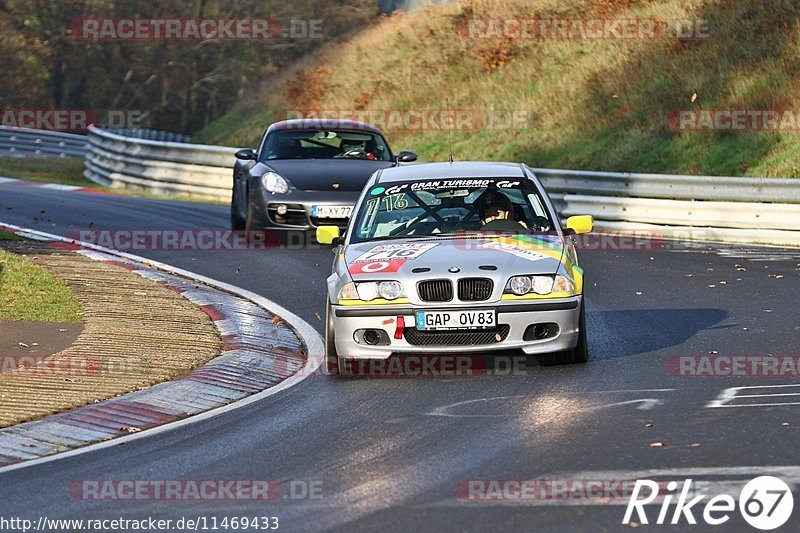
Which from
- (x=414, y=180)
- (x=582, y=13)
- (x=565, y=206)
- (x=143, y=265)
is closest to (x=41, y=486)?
(x=414, y=180)

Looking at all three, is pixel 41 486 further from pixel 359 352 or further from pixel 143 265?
pixel 143 265

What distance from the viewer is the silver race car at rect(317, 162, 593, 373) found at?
9766 mm

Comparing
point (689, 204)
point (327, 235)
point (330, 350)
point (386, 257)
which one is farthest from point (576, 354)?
→ point (689, 204)

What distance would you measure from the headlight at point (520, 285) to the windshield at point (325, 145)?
9052 millimetres

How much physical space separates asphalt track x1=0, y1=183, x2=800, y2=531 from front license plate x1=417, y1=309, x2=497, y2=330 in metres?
0.38

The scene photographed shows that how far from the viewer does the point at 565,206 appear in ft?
72.7

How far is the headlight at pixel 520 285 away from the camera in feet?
32.3

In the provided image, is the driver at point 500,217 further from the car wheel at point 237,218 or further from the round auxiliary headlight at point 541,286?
the car wheel at point 237,218

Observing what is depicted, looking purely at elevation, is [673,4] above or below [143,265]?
above

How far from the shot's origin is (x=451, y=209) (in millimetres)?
11078

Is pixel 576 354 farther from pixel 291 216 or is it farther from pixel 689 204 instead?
pixel 689 204

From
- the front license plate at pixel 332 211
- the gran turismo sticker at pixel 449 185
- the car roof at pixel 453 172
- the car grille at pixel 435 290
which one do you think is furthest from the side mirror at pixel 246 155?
the car grille at pixel 435 290

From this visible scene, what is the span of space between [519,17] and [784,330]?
83.9 ft

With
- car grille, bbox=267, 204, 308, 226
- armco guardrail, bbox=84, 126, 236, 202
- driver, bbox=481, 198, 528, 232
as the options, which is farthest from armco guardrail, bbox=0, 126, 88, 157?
driver, bbox=481, 198, 528, 232
